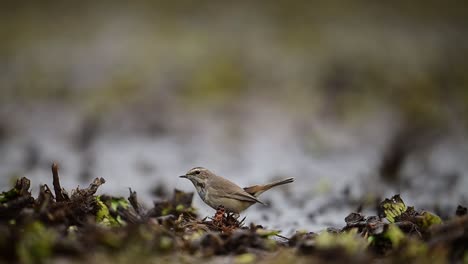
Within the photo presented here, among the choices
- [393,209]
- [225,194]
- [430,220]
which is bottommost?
[430,220]

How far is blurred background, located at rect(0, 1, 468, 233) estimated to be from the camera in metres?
9.27

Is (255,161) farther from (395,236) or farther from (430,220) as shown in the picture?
(395,236)

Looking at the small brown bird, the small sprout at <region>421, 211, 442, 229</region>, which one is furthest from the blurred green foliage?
the small sprout at <region>421, 211, 442, 229</region>

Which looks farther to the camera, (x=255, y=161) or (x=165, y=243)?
(x=255, y=161)

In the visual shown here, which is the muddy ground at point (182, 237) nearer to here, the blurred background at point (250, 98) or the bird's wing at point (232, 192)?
the bird's wing at point (232, 192)

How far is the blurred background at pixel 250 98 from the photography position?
30.4ft

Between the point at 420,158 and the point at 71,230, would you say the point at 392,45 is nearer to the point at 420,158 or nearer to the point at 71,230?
the point at 420,158

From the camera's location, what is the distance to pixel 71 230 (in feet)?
13.9

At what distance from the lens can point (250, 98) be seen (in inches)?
508

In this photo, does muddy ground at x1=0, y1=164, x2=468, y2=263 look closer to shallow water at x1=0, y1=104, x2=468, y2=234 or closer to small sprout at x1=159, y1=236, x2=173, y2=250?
small sprout at x1=159, y1=236, x2=173, y2=250

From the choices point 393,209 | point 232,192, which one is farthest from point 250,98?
point 393,209

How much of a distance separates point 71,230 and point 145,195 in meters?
3.90

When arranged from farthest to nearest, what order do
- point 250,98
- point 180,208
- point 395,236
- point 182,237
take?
point 250,98 → point 180,208 → point 182,237 → point 395,236

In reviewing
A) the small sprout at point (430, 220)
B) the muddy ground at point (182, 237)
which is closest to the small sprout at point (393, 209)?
the muddy ground at point (182, 237)
